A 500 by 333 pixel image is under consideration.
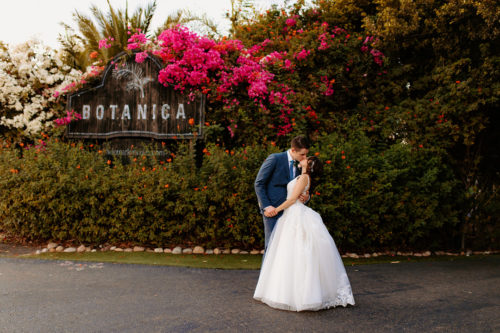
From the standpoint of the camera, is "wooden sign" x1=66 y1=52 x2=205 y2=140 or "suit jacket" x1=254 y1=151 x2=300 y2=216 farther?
"wooden sign" x1=66 y1=52 x2=205 y2=140

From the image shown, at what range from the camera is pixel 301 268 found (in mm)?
4234

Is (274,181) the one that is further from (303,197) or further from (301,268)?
(301,268)

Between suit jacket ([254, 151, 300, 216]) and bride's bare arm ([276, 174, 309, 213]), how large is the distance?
15 cm

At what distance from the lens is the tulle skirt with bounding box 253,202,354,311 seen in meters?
4.18

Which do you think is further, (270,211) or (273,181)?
(273,181)

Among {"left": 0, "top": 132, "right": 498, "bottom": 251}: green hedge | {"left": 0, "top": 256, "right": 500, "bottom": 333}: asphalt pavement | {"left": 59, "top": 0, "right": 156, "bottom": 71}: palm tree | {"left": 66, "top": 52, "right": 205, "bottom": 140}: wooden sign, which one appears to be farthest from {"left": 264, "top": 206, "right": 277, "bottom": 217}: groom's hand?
{"left": 59, "top": 0, "right": 156, "bottom": 71}: palm tree

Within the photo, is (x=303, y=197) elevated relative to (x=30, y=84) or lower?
lower

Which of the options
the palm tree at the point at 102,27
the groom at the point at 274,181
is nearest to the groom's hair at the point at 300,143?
the groom at the point at 274,181

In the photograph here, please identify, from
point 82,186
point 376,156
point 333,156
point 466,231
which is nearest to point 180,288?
point 82,186

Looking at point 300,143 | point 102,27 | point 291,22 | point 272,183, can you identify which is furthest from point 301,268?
point 102,27

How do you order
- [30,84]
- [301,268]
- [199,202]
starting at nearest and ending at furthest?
[301,268] → [199,202] → [30,84]

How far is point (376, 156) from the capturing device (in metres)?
7.95

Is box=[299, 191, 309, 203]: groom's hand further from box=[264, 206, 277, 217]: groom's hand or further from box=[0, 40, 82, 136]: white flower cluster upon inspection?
box=[0, 40, 82, 136]: white flower cluster

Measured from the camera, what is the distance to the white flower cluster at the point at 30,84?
33.3 ft
